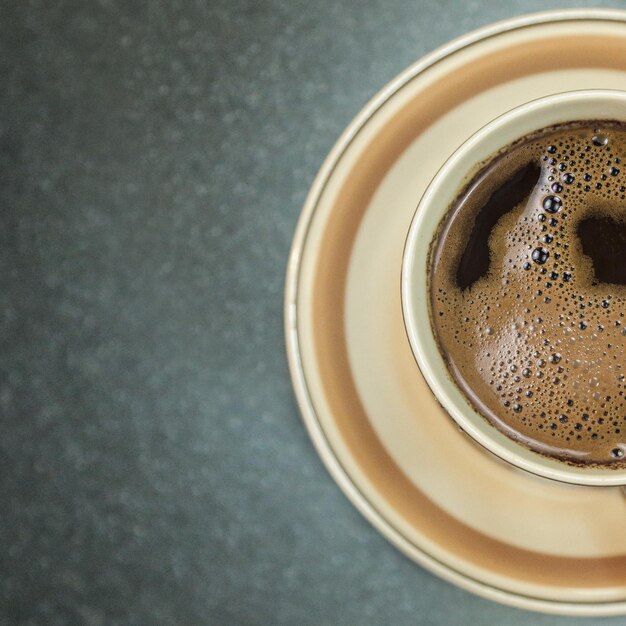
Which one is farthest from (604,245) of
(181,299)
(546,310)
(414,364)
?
(181,299)

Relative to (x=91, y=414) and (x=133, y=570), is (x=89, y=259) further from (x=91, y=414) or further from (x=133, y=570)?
(x=133, y=570)

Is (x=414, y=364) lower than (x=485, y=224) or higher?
lower

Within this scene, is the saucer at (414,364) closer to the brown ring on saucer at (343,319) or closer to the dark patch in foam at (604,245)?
the brown ring on saucer at (343,319)

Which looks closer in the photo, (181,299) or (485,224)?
(485,224)

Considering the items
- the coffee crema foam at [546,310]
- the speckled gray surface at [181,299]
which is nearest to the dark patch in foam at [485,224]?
the coffee crema foam at [546,310]

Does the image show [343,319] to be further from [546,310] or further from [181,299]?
[181,299]

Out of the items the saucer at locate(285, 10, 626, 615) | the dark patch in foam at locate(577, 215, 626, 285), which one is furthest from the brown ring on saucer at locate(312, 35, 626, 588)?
the dark patch in foam at locate(577, 215, 626, 285)

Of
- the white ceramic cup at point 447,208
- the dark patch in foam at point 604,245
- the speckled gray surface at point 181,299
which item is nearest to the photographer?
the white ceramic cup at point 447,208
